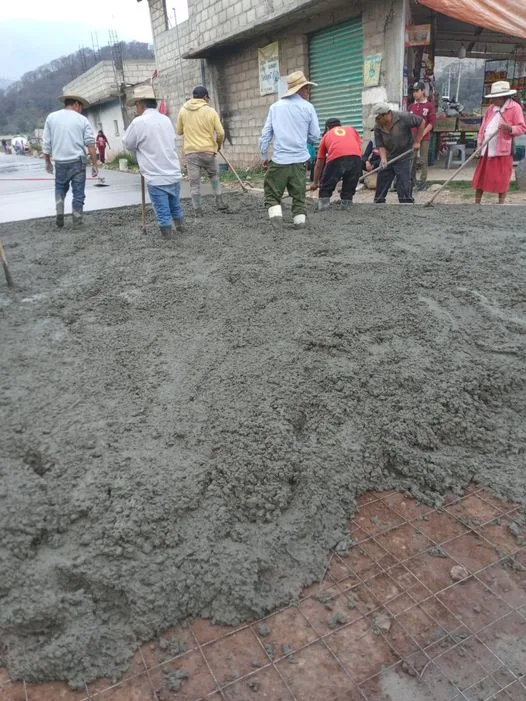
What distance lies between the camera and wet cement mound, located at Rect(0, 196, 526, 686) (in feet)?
5.68

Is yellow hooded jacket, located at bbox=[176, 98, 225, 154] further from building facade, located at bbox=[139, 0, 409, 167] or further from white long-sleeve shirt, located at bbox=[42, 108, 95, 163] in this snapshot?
building facade, located at bbox=[139, 0, 409, 167]

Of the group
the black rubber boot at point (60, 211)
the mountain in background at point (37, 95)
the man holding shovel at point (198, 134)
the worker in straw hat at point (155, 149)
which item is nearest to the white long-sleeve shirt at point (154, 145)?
the worker in straw hat at point (155, 149)

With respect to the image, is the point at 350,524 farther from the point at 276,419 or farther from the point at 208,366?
the point at 208,366

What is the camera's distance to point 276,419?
2.38 m

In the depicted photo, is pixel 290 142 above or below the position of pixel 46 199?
above

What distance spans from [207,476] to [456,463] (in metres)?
1.09

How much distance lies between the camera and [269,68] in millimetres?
11070

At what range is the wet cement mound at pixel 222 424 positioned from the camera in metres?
1.73

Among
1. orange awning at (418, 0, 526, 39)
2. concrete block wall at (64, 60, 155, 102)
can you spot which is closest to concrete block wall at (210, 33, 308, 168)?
orange awning at (418, 0, 526, 39)

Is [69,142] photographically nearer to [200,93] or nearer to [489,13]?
[200,93]

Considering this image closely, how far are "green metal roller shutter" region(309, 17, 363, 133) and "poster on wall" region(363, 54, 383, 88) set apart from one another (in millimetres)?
352

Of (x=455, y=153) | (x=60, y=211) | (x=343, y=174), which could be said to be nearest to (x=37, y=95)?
(x=455, y=153)

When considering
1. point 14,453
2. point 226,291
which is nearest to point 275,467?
point 14,453

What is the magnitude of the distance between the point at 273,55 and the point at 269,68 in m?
0.31
